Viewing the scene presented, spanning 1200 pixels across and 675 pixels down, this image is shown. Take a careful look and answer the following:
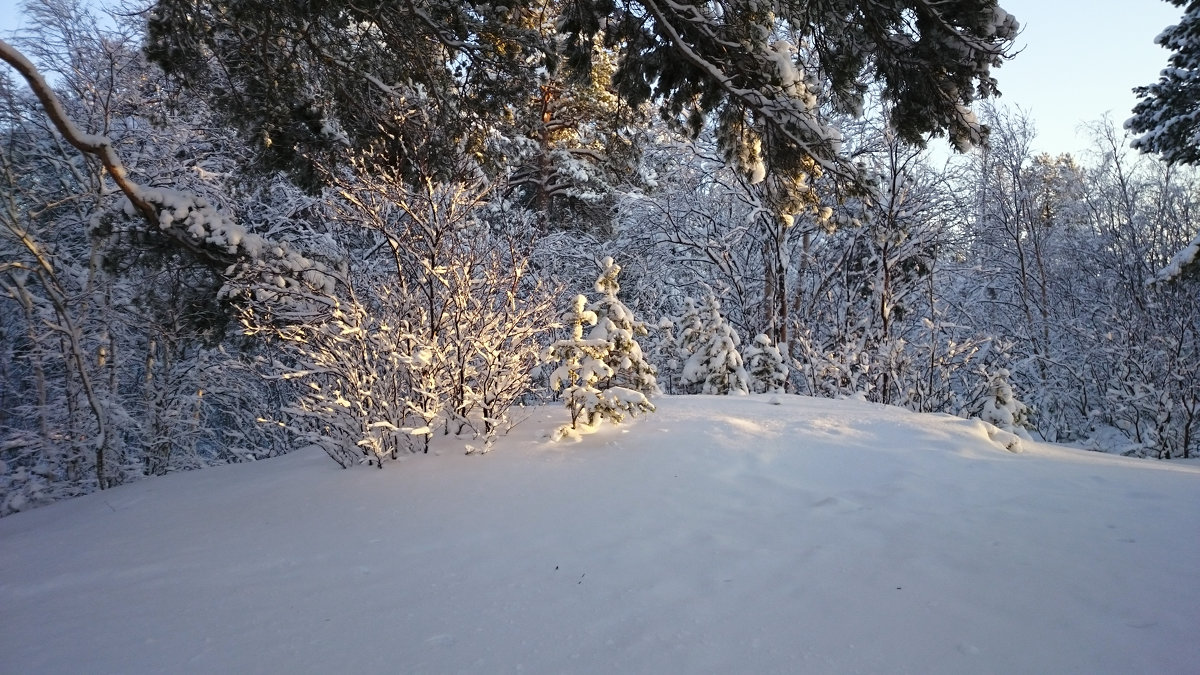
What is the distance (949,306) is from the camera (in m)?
14.8

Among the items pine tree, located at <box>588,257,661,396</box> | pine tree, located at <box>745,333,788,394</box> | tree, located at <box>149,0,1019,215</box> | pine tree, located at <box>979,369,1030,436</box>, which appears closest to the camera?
tree, located at <box>149,0,1019,215</box>

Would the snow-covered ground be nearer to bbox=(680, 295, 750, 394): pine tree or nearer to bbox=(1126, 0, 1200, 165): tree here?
bbox=(680, 295, 750, 394): pine tree

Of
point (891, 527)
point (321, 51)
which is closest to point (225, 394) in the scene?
point (321, 51)

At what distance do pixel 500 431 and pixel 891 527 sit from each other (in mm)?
3076

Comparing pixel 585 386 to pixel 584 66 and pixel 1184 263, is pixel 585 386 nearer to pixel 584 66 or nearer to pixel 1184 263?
pixel 584 66

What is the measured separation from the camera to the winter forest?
4539mm

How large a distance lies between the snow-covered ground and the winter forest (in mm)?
1031

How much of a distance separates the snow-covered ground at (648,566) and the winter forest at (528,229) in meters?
1.03

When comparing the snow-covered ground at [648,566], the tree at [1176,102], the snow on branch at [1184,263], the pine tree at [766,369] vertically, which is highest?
the tree at [1176,102]

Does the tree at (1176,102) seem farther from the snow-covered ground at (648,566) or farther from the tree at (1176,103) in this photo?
the snow-covered ground at (648,566)

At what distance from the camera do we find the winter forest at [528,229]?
454 cm

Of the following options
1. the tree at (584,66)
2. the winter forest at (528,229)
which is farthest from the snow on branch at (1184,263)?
the tree at (584,66)

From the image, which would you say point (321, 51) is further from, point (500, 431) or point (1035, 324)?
point (1035, 324)

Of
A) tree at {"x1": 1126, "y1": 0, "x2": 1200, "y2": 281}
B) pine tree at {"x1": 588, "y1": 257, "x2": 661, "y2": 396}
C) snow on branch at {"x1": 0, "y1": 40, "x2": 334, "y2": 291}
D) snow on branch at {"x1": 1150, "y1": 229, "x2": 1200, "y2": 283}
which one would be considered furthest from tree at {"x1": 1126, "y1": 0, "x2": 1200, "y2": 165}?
snow on branch at {"x1": 0, "y1": 40, "x2": 334, "y2": 291}
